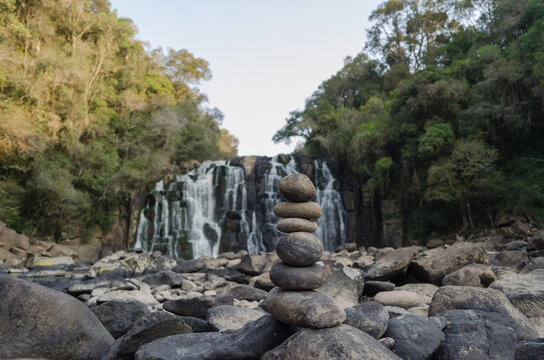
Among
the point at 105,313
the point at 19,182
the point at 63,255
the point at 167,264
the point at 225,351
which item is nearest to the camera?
the point at 225,351

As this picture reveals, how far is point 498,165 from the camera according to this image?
63.7 feet

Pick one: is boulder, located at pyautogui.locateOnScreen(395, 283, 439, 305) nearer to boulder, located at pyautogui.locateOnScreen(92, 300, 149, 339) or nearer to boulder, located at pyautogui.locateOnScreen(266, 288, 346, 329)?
boulder, located at pyautogui.locateOnScreen(266, 288, 346, 329)

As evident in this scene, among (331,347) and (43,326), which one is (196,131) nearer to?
(43,326)

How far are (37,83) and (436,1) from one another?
116 feet

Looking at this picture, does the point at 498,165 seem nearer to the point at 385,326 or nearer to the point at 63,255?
the point at 385,326

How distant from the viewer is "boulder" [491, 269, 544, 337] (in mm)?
4164

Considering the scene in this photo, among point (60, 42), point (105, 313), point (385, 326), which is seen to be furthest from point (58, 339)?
point (60, 42)

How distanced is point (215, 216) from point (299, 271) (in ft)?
66.4

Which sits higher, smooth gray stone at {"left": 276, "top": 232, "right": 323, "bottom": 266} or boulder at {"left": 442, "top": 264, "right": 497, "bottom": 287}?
smooth gray stone at {"left": 276, "top": 232, "right": 323, "bottom": 266}

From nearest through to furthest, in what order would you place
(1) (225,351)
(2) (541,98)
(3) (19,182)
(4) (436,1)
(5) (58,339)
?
(1) (225,351), (5) (58,339), (2) (541,98), (3) (19,182), (4) (436,1)

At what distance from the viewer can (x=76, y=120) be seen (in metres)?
23.1

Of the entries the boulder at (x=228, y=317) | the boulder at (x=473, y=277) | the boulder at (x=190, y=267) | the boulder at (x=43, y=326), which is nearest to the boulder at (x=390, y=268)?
the boulder at (x=473, y=277)

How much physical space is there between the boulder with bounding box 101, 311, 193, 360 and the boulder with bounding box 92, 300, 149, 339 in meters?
1.11

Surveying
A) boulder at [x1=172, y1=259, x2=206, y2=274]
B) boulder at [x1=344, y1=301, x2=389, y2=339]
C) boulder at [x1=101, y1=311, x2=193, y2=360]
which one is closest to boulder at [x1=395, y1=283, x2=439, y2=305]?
boulder at [x1=344, y1=301, x2=389, y2=339]
